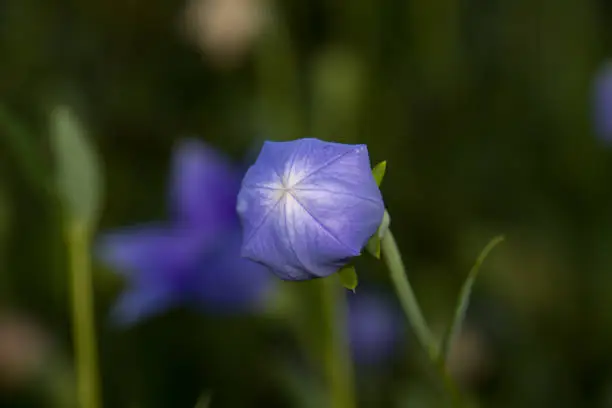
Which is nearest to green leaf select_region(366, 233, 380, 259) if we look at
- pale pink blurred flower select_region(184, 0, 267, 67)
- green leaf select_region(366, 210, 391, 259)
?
green leaf select_region(366, 210, 391, 259)

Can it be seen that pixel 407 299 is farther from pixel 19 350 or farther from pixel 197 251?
pixel 19 350

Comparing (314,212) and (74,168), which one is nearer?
(314,212)

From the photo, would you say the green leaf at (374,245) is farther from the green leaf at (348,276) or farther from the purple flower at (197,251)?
the purple flower at (197,251)

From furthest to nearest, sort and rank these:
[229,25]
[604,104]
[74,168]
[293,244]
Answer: [229,25] < [604,104] < [74,168] < [293,244]

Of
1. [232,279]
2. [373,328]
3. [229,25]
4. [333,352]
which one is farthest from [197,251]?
[229,25]

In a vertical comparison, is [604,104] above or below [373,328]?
above

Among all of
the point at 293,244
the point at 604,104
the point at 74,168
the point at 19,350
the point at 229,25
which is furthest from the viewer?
the point at 229,25

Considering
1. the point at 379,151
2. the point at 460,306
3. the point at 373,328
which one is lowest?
the point at 373,328

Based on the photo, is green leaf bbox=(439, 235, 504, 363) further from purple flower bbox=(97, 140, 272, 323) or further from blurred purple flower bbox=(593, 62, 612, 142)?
blurred purple flower bbox=(593, 62, 612, 142)
